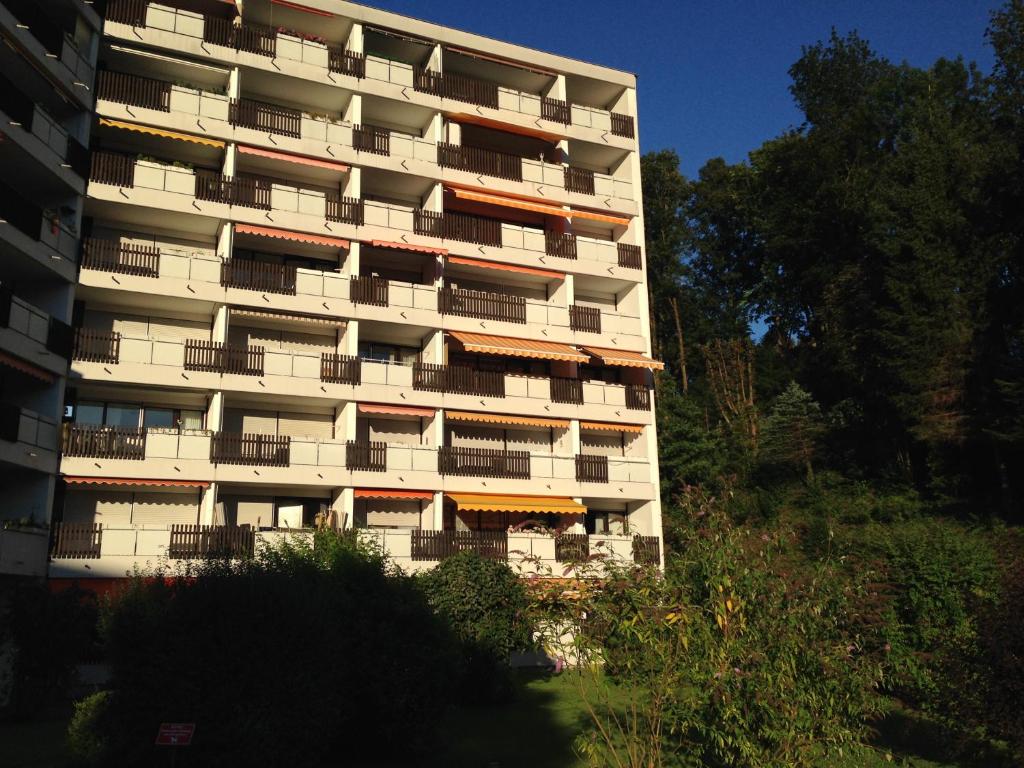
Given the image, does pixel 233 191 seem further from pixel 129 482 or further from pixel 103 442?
pixel 129 482

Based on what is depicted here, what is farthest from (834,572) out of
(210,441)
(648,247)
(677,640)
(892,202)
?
(648,247)

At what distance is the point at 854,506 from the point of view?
41031 mm

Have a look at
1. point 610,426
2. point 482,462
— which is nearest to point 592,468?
point 610,426

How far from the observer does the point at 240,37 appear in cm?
3291

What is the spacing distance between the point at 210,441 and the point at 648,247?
37.4 m

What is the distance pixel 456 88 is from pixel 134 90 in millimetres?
10923

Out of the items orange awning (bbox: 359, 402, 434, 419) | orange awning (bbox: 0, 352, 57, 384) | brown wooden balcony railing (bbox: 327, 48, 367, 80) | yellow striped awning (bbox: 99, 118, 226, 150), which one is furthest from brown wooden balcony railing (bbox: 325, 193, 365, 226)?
orange awning (bbox: 0, 352, 57, 384)

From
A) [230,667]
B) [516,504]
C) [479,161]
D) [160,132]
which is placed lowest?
[230,667]

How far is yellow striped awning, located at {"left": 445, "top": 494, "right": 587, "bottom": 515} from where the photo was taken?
31233 mm

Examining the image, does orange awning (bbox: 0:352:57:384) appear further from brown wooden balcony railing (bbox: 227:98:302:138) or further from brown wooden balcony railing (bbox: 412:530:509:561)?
brown wooden balcony railing (bbox: 412:530:509:561)

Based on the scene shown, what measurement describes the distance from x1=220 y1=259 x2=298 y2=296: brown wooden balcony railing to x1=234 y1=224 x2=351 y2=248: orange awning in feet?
2.98

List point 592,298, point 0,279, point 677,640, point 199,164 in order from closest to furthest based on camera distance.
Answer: point 677,640 → point 0,279 → point 199,164 → point 592,298

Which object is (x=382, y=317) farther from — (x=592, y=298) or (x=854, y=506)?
(x=854, y=506)

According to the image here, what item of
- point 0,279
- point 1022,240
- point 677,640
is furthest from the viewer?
point 1022,240
